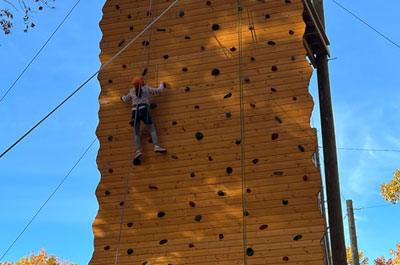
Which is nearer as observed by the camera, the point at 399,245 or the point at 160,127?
the point at 160,127

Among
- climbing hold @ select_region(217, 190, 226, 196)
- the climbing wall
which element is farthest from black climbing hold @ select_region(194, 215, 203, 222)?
climbing hold @ select_region(217, 190, 226, 196)

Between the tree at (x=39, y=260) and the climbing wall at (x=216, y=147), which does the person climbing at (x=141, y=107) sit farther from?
the tree at (x=39, y=260)

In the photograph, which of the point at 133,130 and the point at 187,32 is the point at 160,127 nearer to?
the point at 133,130

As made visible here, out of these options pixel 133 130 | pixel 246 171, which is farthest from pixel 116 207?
pixel 246 171

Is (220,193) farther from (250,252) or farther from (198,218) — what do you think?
(250,252)

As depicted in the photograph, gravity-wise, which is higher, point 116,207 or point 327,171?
point 327,171

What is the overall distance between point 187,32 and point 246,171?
6.56ft

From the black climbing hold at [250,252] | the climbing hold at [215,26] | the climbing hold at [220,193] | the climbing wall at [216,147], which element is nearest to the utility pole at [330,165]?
the climbing wall at [216,147]

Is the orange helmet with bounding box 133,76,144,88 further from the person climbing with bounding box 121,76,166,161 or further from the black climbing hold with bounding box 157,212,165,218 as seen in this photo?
the black climbing hold with bounding box 157,212,165,218

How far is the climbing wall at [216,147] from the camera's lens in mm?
5328

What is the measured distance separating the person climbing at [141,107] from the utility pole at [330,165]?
2.14 meters

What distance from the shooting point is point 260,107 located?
5777 millimetres

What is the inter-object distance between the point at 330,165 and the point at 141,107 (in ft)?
8.17

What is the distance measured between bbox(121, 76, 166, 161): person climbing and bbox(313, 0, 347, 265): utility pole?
2142 millimetres
